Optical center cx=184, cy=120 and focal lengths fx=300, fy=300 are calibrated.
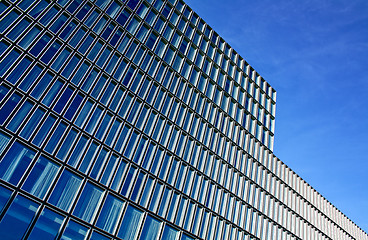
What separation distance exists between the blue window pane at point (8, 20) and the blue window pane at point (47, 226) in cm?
1288

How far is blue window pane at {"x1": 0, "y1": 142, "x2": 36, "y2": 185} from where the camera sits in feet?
56.4

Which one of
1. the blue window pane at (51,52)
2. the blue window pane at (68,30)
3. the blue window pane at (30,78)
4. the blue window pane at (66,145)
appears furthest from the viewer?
the blue window pane at (68,30)

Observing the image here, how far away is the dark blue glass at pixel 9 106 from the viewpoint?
1838 centimetres

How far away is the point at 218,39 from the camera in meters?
38.5

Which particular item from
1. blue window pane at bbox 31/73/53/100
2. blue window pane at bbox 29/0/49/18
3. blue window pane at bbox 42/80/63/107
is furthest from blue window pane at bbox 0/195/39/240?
blue window pane at bbox 29/0/49/18

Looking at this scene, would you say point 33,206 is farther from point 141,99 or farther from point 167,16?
point 167,16

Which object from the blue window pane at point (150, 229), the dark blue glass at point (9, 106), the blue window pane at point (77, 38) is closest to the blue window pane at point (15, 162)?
the dark blue glass at point (9, 106)

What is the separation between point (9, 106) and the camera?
1886cm

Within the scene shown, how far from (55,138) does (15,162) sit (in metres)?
2.95

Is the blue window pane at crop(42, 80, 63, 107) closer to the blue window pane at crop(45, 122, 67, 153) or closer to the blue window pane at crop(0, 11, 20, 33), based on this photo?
the blue window pane at crop(45, 122, 67, 153)

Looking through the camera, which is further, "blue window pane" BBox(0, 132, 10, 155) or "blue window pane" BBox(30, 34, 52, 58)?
"blue window pane" BBox(30, 34, 52, 58)

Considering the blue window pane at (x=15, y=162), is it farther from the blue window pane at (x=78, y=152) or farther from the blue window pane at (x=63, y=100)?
the blue window pane at (x=63, y=100)

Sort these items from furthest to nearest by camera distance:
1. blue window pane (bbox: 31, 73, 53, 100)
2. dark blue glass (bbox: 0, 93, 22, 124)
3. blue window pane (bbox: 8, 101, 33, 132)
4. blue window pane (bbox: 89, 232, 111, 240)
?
blue window pane (bbox: 31, 73, 53, 100), blue window pane (bbox: 89, 232, 111, 240), blue window pane (bbox: 8, 101, 33, 132), dark blue glass (bbox: 0, 93, 22, 124)

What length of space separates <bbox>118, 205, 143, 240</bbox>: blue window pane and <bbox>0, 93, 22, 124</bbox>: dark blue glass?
10.0 m
